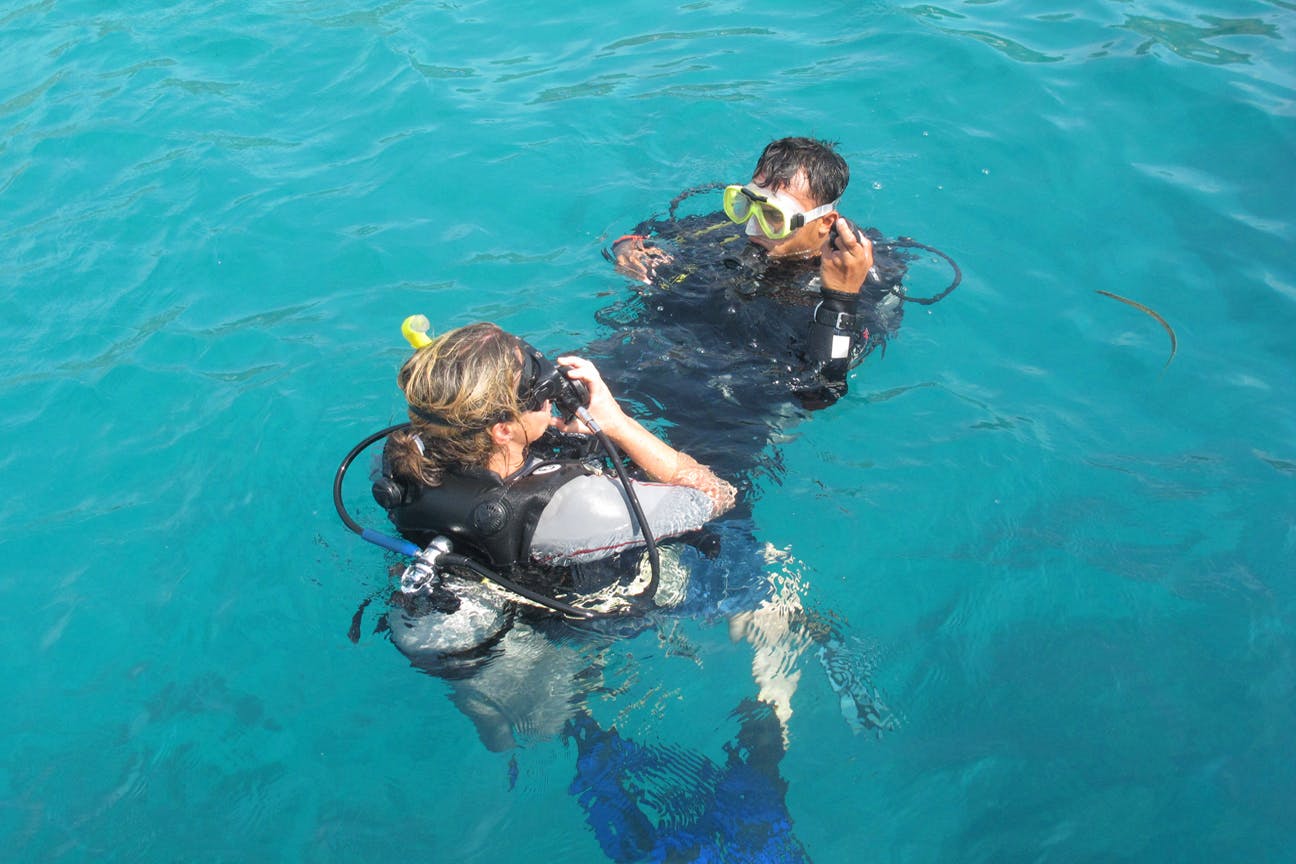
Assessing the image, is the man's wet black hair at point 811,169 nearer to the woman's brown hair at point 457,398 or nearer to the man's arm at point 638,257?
the man's arm at point 638,257

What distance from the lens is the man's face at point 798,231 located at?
4453 millimetres

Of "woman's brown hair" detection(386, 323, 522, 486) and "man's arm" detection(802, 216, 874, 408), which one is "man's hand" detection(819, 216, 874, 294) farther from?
"woman's brown hair" detection(386, 323, 522, 486)

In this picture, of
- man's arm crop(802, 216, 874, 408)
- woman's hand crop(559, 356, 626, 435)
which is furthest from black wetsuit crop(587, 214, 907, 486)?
woman's hand crop(559, 356, 626, 435)

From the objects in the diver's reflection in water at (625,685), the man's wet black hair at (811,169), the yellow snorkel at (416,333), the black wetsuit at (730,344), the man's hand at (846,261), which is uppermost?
the yellow snorkel at (416,333)

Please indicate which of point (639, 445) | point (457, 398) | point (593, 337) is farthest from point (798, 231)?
point (457, 398)

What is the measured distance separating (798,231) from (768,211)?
0.22 m

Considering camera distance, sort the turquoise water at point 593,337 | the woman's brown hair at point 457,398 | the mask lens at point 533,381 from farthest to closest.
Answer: the turquoise water at point 593,337
the mask lens at point 533,381
the woman's brown hair at point 457,398

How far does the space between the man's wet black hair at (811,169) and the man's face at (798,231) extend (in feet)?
0.08

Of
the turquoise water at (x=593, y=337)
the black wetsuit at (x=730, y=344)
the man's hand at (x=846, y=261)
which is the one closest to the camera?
the turquoise water at (x=593, y=337)

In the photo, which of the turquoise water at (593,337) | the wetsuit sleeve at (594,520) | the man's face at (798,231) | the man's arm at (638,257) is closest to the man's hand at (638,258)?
the man's arm at (638,257)

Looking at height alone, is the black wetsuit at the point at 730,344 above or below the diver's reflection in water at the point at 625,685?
above

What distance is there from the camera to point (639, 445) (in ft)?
11.0

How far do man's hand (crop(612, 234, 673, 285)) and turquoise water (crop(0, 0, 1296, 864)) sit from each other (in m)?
0.36

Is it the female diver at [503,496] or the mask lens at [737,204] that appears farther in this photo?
the mask lens at [737,204]
